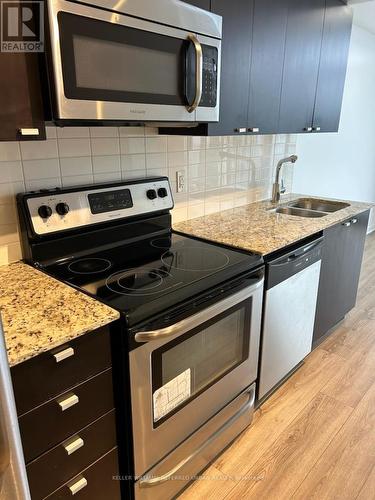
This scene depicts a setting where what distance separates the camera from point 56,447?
3.44 feet

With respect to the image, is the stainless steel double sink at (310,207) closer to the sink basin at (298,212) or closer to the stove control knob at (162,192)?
the sink basin at (298,212)

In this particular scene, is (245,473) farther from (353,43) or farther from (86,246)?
(353,43)

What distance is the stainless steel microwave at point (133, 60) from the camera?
1061 mm

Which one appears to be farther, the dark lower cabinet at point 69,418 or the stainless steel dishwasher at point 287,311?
the stainless steel dishwasher at point 287,311

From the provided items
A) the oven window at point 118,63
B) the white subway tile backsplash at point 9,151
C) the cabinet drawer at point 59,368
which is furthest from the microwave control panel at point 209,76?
the cabinet drawer at point 59,368

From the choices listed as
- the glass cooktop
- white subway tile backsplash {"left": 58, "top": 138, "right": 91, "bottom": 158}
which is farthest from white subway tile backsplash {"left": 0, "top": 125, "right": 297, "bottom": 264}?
the glass cooktop

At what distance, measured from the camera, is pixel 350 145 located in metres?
4.14

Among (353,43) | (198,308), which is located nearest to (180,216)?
(198,308)

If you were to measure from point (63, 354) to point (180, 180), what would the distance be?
1.30m

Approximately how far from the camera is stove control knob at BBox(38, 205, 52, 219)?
143 centimetres

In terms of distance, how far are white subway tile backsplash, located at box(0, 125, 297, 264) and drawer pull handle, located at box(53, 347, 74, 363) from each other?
640 millimetres

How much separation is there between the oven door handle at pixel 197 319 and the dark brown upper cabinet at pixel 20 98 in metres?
0.69

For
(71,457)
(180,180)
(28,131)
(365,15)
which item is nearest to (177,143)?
(180,180)

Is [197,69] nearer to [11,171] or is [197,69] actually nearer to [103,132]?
[103,132]
